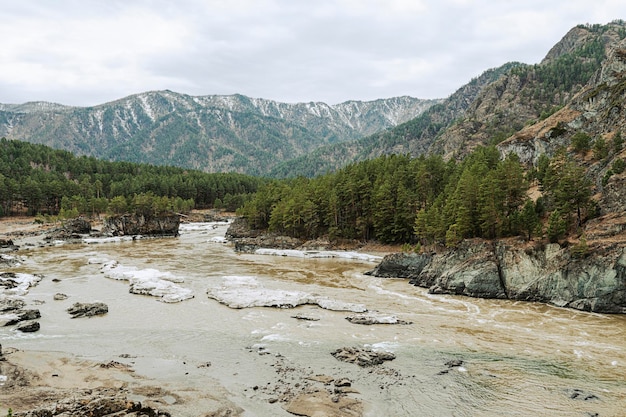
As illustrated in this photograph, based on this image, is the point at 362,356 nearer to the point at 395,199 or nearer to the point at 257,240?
the point at 395,199

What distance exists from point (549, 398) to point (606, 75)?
343ft

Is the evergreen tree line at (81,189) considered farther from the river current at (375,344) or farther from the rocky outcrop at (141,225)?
the river current at (375,344)

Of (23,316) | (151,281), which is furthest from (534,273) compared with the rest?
(23,316)

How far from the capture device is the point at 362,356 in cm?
2677

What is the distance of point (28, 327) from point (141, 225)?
88.5m

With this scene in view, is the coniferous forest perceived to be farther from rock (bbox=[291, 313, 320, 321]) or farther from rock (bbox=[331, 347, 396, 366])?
rock (bbox=[331, 347, 396, 366])

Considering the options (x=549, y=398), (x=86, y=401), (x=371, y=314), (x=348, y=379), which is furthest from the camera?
(x=371, y=314)

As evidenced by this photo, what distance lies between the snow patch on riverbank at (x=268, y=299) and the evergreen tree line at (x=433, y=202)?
20.8m

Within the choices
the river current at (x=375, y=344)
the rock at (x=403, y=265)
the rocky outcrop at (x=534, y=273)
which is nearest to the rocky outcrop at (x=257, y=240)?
the rock at (x=403, y=265)

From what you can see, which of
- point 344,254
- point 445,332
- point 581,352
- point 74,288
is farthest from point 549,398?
point 344,254

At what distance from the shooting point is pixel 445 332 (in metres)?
32.8

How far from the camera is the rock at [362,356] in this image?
85.6 ft

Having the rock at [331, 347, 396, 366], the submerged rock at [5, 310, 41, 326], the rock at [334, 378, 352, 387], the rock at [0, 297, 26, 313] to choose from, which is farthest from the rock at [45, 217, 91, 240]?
the rock at [334, 378, 352, 387]

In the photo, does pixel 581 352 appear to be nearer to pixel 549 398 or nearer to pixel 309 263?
pixel 549 398
